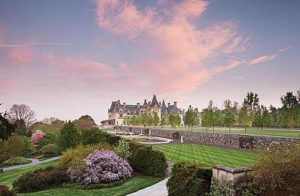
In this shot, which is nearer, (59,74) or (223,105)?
(59,74)

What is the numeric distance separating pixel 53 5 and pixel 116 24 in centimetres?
602

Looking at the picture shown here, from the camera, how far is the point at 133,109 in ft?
463

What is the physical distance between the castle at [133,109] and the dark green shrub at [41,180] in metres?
117

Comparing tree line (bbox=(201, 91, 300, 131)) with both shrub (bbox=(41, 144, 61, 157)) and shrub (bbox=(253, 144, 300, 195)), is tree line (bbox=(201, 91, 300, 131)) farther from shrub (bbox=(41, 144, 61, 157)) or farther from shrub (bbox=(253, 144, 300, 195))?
shrub (bbox=(253, 144, 300, 195))

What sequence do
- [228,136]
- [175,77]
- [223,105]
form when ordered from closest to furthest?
[228,136] < [175,77] < [223,105]

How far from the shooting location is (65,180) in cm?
1895

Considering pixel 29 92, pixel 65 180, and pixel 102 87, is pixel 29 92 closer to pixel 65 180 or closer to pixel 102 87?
pixel 102 87

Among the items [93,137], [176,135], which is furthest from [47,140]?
[176,135]

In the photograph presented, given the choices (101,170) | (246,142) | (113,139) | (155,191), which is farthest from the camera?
(246,142)

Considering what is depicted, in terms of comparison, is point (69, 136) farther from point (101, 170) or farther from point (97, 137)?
point (101, 170)

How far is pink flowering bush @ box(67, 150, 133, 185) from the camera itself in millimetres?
17859

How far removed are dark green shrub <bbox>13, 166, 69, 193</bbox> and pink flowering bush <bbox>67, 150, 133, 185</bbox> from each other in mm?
729

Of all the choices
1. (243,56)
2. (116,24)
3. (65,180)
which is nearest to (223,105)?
(243,56)

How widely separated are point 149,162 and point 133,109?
400 feet
